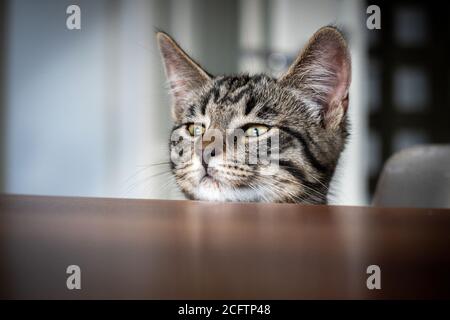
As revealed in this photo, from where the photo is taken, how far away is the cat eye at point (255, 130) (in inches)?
27.5

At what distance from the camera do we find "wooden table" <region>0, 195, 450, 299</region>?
44 cm

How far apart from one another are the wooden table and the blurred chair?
434 mm

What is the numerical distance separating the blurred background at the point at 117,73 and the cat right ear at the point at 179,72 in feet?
0.08

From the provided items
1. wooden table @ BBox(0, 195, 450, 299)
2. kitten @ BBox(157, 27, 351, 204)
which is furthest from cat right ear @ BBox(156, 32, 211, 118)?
wooden table @ BBox(0, 195, 450, 299)

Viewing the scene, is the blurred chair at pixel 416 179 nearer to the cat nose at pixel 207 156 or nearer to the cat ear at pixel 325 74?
the cat ear at pixel 325 74

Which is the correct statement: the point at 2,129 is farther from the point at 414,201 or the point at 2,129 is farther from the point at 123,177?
the point at 414,201

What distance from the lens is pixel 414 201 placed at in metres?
0.89

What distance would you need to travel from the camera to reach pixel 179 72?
84cm

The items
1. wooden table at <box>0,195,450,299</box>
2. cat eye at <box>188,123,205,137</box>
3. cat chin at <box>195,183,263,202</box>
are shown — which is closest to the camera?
wooden table at <box>0,195,450,299</box>

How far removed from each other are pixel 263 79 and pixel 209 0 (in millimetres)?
160

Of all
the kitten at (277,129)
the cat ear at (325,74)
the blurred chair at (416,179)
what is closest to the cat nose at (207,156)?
the kitten at (277,129)

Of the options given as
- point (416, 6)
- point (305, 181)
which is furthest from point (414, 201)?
point (416, 6)

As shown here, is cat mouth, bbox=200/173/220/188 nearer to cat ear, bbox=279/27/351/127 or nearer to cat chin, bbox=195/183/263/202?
cat chin, bbox=195/183/263/202

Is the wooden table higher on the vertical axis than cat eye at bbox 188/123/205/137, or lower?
lower
